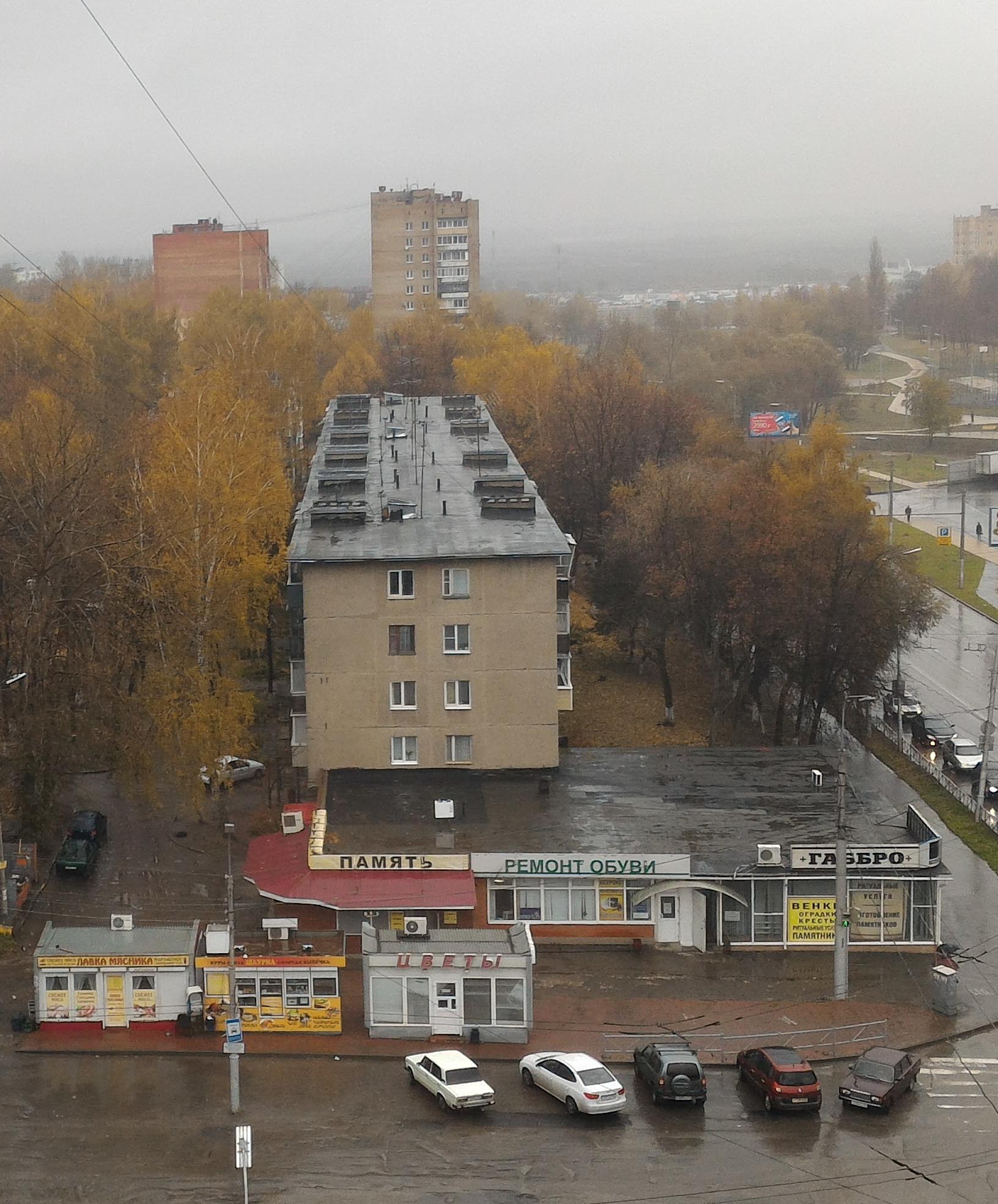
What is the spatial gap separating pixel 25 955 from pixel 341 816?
7.40 metres

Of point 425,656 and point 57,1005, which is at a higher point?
point 425,656

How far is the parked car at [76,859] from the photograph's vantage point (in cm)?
3597

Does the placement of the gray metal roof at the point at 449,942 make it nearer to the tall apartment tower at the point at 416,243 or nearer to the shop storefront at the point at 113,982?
the shop storefront at the point at 113,982

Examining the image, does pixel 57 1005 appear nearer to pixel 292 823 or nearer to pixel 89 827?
pixel 292 823

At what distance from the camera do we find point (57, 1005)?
2847 centimetres

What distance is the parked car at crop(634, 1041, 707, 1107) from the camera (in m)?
25.2

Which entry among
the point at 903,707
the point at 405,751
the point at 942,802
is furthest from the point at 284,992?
the point at 903,707

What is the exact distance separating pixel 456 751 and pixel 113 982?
12.3 m

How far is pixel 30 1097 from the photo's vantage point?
83.8 ft

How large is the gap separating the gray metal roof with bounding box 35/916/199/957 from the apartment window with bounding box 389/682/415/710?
32.6 feet

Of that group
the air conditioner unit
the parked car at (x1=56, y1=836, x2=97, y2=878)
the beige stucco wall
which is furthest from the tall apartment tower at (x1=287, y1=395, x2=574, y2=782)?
the parked car at (x1=56, y1=836, x2=97, y2=878)

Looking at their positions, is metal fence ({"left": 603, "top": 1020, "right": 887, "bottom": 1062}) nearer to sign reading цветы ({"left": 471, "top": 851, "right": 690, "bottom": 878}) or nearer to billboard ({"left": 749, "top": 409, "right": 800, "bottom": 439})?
sign reading цветы ({"left": 471, "top": 851, "right": 690, "bottom": 878})

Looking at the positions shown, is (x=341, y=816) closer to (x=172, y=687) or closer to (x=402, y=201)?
(x=172, y=687)

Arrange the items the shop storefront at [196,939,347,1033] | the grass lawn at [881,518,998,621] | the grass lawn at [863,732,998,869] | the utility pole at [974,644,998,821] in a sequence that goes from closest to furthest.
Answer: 1. the shop storefront at [196,939,347,1033]
2. the grass lawn at [863,732,998,869]
3. the utility pole at [974,644,998,821]
4. the grass lawn at [881,518,998,621]
